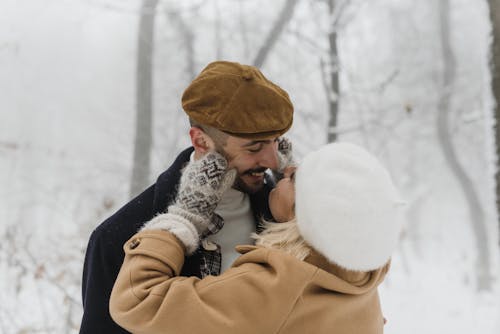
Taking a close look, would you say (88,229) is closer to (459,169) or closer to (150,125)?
(150,125)

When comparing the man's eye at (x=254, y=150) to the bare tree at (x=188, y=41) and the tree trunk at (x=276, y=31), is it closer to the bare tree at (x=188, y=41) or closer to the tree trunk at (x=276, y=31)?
the tree trunk at (x=276, y=31)

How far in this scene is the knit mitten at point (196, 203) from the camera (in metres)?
1.17

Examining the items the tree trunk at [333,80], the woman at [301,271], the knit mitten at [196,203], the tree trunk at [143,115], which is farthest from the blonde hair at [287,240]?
the tree trunk at [143,115]

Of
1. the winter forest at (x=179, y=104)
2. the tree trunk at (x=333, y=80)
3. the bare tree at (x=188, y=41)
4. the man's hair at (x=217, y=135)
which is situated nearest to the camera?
the man's hair at (x=217, y=135)

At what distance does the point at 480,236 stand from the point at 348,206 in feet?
33.3

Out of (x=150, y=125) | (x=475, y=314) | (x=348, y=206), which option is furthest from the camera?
(x=475, y=314)

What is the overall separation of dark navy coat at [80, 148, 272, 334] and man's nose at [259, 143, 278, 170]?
199 millimetres

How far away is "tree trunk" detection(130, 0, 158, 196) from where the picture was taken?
432 centimetres

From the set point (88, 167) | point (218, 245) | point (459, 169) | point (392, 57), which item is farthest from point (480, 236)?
point (218, 245)

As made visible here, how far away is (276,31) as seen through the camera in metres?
4.35

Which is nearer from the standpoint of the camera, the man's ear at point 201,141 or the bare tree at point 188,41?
the man's ear at point 201,141

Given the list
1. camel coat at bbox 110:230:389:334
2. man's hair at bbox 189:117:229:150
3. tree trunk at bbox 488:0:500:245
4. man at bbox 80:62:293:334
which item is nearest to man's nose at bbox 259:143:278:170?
man at bbox 80:62:293:334

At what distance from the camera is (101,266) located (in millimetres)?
1374

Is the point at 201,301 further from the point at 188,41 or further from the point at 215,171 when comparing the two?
the point at 188,41
